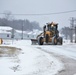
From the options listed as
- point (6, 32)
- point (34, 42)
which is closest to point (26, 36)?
point (6, 32)

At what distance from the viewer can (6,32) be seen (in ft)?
419

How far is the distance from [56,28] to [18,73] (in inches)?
1421

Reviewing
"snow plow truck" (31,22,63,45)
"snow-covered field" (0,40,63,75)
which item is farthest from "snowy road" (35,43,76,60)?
"snow plow truck" (31,22,63,45)

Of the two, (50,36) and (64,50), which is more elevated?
(50,36)

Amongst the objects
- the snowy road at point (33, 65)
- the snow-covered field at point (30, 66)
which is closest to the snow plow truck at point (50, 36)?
the snowy road at point (33, 65)

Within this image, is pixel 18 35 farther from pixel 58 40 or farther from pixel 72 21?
pixel 58 40

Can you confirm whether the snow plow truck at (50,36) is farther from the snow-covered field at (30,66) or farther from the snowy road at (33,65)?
the snow-covered field at (30,66)

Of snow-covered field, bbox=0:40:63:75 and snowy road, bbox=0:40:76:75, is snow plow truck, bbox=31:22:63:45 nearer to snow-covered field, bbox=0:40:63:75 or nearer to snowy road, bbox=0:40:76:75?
snowy road, bbox=0:40:76:75

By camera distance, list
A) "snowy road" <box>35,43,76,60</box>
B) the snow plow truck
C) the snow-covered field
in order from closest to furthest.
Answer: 1. the snow-covered field
2. "snowy road" <box>35,43,76,60</box>
3. the snow plow truck

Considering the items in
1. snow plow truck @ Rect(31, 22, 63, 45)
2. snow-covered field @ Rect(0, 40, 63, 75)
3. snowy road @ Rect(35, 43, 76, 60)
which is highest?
snow plow truck @ Rect(31, 22, 63, 45)

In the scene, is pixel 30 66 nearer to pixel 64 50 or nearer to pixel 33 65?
pixel 33 65

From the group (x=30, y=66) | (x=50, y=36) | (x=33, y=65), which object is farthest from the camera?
(x=50, y=36)

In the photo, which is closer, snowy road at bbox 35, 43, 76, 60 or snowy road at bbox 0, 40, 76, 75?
snowy road at bbox 0, 40, 76, 75

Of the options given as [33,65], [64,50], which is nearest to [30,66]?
[33,65]
